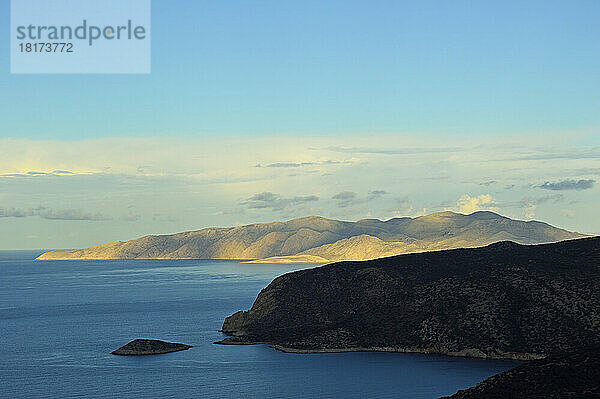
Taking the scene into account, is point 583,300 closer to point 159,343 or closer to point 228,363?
point 228,363

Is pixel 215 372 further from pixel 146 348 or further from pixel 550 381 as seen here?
pixel 550 381

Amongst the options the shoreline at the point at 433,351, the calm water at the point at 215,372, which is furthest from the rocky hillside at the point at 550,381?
the shoreline at the point at 433,351

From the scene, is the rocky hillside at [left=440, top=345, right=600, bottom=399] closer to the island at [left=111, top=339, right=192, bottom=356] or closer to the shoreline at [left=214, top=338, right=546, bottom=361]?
the shoreline at [left=214, top=338, right=546, bottom=361]

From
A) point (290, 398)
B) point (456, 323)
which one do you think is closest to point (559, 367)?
point (290, 398)

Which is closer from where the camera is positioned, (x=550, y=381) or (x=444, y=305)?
(x=550, y=381)

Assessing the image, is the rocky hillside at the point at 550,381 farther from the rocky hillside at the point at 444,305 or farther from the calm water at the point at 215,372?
the rocky hillside at the point at 444,305

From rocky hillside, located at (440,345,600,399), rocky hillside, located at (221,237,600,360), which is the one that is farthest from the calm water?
rocky hillside, located at (440,345,600,399)

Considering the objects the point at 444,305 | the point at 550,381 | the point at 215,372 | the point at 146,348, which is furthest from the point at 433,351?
the point at 550,381
